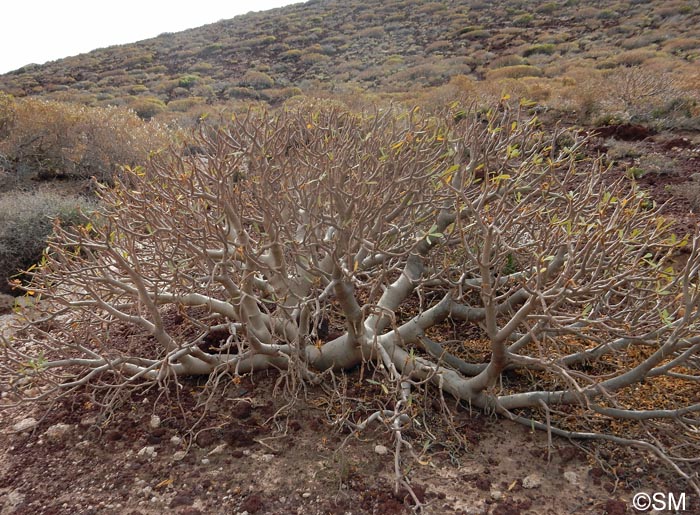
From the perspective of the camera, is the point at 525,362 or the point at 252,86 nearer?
the point at 525,362

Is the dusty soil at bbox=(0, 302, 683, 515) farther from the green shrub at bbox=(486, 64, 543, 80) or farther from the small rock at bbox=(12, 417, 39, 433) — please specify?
the green shrub at bbox=(486, 64, 543, 80)

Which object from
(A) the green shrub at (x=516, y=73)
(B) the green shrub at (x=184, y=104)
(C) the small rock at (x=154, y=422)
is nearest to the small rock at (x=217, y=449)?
(C) the small rock at (x=154, y=422)

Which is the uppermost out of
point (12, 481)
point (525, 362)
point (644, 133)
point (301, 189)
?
point (301, 189)

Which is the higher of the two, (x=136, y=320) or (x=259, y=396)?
(x=136, y=320)

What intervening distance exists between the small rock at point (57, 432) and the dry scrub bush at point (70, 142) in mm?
5814

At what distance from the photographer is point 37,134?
8.34 m

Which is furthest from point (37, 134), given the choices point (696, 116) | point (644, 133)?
point (696, 116)

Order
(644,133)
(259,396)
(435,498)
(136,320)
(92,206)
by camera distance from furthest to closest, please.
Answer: (644,133), (92,206), (259,396), (136,320), (435,498)

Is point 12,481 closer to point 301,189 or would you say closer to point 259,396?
point 259,396

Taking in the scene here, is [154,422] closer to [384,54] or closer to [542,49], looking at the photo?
[542,49]

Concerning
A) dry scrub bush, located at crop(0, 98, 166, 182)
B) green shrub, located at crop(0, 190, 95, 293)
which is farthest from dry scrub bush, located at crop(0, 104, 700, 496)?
dry scrub bush, located at crop(0, 98, 166, 182)

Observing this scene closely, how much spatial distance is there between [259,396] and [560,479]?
1649 mm

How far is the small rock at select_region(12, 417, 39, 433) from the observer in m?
2.70

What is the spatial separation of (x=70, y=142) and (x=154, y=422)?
7538mm
